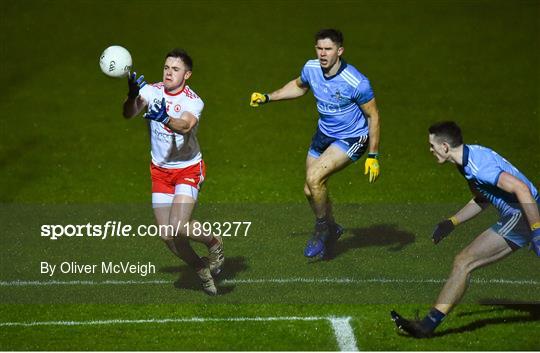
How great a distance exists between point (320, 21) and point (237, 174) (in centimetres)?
1035

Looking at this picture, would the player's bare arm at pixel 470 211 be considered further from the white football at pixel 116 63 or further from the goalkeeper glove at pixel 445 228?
the white football at pixel 116 63

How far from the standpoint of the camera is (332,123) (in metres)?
14.6

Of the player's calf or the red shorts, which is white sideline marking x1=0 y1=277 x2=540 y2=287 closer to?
the player's calf

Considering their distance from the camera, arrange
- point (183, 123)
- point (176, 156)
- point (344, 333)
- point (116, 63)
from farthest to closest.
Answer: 1. point (176, 156)
2. point (116, 63)
3. point (183, 123)
4. point (344, 333)

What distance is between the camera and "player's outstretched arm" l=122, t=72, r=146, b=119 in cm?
1260

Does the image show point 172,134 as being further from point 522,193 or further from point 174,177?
point 522,193

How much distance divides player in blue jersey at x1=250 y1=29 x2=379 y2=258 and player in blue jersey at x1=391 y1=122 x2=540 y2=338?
8.95ft

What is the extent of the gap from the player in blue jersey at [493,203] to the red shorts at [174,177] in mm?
3005

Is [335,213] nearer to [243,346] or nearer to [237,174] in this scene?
[237,174]

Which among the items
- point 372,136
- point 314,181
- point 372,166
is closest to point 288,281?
point 314,181

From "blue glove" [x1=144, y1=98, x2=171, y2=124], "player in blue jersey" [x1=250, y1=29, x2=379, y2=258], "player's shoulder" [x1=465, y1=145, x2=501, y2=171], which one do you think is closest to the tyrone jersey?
"blue glove" [x1=144, y1=98, x2=171, y2=124]

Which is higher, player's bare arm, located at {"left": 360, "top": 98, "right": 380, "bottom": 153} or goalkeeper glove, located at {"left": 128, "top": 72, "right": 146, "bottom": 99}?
goalkeeper glove, located at {"left": 128, "top": 72, "right": 146, "bottom": 99}

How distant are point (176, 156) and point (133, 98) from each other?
88cm

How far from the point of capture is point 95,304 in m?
13.1
